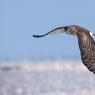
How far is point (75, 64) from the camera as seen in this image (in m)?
23.9

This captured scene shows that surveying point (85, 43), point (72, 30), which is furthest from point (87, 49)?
point (72, 30)

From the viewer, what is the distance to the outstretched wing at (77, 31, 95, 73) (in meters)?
7.20

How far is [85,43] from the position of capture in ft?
23.7

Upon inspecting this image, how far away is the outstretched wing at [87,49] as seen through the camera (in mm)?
7195

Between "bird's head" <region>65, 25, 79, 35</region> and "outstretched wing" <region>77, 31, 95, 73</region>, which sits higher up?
"bird's head" <region>65, 25, 79, 35</region>

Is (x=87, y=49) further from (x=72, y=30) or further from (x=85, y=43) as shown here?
(x=72, y=30)

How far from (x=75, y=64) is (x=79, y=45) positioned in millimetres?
16722

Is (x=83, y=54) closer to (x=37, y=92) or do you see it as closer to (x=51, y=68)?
(x=37, y=92)

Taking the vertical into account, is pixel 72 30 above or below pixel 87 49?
above

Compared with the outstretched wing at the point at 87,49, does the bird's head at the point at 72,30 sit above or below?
above

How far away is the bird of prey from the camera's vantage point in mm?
7195

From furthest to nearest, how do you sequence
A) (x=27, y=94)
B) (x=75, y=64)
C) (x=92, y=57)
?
(x=75, y=64) < (x=27, y=94) < (x=92, y=57)

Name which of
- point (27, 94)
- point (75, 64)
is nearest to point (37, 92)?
point (27, 94)

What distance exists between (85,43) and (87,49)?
62mm
